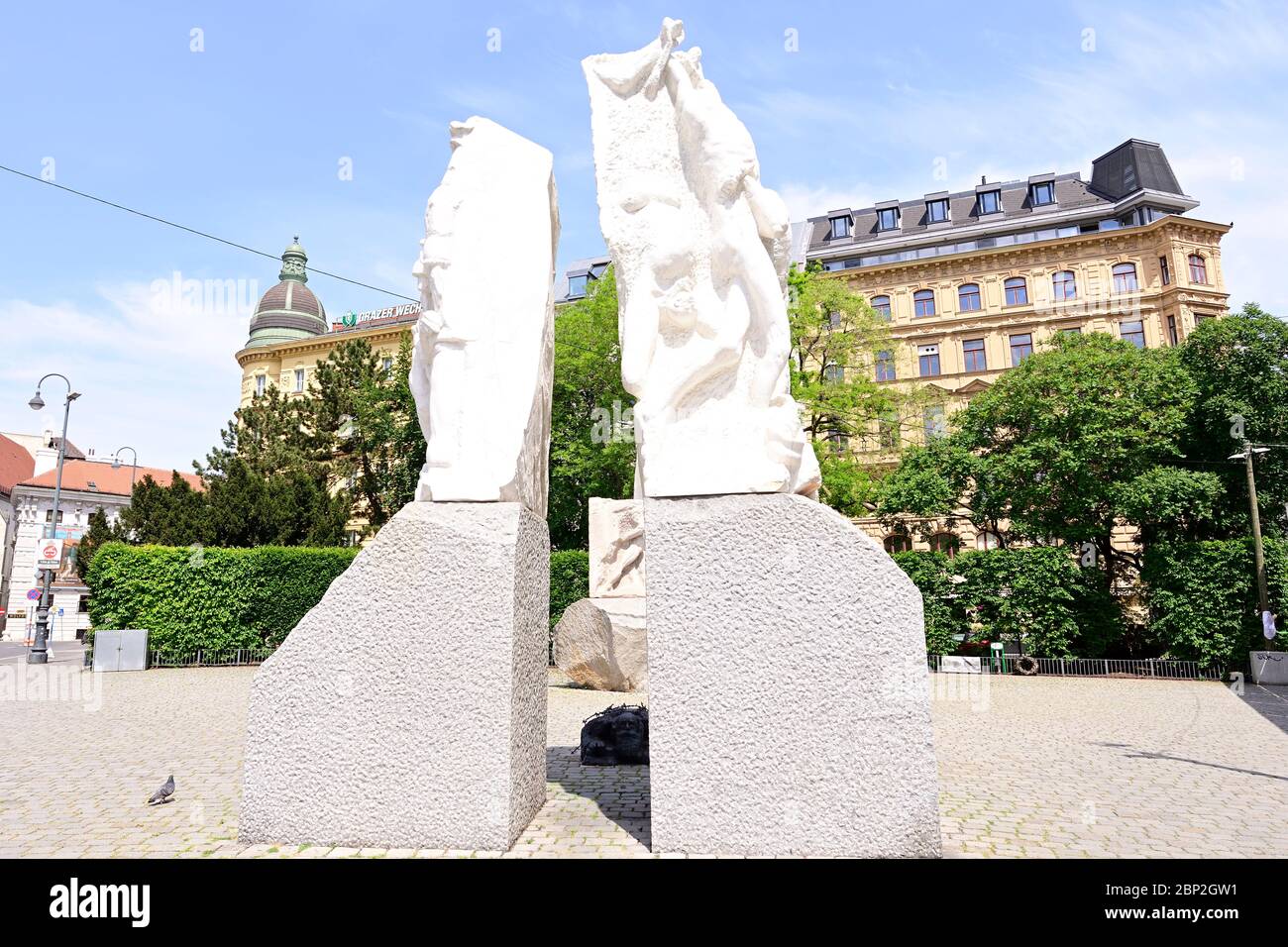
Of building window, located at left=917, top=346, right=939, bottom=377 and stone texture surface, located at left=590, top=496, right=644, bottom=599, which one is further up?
building window, located at left=917, top=346, right=939, bottom=377

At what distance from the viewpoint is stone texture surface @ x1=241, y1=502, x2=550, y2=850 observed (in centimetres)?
449

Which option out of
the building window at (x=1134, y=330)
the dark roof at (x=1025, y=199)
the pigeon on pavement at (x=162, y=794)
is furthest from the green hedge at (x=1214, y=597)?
the dark roof at (x=1025, y=199)

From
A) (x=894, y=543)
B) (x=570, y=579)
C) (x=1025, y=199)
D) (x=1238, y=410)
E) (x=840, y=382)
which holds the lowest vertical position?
(x=570, y=579)

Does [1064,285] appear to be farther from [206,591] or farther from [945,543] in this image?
[206,591]

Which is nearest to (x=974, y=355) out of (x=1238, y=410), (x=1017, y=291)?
(x=1017, y=291)

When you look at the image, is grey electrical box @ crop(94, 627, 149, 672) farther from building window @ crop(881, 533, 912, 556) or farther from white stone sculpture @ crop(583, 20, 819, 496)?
building window @ crop(881, 533, 912, 556)

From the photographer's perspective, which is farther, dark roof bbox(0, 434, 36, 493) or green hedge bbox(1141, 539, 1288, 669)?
dark roof bbox(0, 434, 36, 493)

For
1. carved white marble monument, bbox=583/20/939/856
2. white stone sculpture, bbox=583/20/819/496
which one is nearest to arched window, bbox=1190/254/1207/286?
white stone sculpture, bbox=583/20/819/496

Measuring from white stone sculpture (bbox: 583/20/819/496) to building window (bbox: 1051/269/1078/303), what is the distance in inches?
1451

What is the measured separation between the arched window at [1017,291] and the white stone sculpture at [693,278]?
1436 inches

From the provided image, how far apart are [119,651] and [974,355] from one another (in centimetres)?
3446

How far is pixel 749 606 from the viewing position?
4379mm
